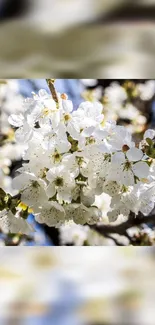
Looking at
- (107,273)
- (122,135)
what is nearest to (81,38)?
(122,135)

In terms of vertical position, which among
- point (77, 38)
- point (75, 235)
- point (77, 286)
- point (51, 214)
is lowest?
point (75, 235)

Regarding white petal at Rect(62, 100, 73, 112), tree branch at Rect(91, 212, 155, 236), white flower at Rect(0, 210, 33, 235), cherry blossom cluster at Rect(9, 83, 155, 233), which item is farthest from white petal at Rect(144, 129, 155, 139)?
tree branch at Rect(91, 212, 155, 236)

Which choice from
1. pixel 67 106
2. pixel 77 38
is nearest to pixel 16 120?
pixel 67 106

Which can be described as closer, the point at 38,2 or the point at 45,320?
the point at 45,320

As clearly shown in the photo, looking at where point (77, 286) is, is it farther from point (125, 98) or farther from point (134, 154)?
point (125, 98)

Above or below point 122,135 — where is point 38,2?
above

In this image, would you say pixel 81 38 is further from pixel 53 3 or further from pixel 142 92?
pixel 142 92

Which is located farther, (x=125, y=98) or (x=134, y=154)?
(x=125, y=98)

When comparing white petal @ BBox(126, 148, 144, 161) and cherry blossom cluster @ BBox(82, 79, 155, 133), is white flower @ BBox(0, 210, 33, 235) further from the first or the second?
cherry blossom cluster @ BBox(82, 79, 155, 133)
